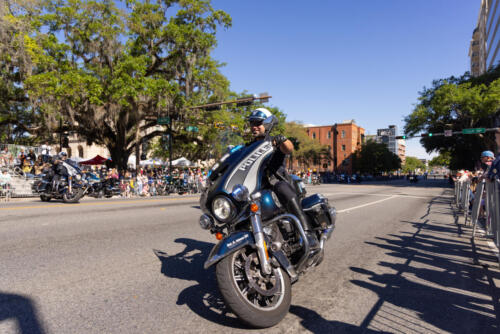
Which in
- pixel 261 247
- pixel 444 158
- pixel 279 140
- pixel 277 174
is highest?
pixel 444 158

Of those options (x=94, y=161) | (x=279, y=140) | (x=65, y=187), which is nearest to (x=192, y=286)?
(x=279, y=140)

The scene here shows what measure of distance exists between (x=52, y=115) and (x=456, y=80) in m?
41.4

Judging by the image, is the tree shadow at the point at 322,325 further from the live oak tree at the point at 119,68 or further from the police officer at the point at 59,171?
the live oak tree at the point at 119,68

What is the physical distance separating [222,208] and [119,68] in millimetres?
20038

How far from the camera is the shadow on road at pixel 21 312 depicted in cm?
245

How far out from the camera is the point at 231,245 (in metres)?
2.53

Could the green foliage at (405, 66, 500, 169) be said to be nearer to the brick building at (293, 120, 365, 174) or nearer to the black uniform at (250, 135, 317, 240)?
the black uniform at (250, 135, 317, 240)

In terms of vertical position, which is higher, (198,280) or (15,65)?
(15,65)

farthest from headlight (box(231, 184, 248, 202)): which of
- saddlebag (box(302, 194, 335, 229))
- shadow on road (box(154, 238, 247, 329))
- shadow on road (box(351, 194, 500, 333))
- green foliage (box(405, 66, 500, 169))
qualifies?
green foliage (box(405, 66, 500, 169))

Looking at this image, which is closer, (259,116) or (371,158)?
(259,116)

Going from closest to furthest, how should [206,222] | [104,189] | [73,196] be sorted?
[206,222]
[73,196]
[104,189]

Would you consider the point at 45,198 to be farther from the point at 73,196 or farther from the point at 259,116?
the point at 259,116

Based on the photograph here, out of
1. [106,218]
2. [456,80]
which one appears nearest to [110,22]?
[106,218]

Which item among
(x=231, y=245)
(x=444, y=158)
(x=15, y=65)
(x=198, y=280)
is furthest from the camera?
(x=444, y=158)
